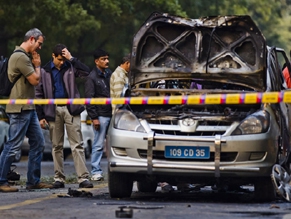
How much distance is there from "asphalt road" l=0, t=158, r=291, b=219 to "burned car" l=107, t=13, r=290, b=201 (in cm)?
29

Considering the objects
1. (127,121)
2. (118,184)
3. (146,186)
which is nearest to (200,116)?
(127,121)

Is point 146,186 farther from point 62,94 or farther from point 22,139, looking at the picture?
point 62,94

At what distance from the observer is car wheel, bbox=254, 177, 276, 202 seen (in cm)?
1164

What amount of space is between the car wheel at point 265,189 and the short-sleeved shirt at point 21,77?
3.26 metres

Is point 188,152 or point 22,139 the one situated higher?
point 188,152

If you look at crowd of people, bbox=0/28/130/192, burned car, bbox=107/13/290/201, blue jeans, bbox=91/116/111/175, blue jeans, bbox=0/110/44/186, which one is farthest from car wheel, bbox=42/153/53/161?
burned car, bbox=107/13/290/201

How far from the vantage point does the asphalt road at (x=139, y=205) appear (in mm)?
9828

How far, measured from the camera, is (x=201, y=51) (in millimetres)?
12688

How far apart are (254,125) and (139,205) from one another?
159cm

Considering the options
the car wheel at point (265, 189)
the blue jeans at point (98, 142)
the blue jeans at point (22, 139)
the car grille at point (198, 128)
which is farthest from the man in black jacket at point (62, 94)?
the car wheel at point (265, 189)

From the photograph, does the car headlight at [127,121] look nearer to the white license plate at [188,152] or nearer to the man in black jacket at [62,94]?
the white license plate at [188,152]

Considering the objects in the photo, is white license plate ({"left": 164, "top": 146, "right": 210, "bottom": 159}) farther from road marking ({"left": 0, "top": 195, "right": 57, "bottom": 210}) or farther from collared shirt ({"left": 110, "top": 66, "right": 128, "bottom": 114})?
collared shirt ({"left": 110, "top": 66, "right": 128, "bottom": 114})

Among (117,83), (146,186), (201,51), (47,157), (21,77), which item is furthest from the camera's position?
(47,157)

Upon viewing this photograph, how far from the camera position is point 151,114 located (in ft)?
38.5
